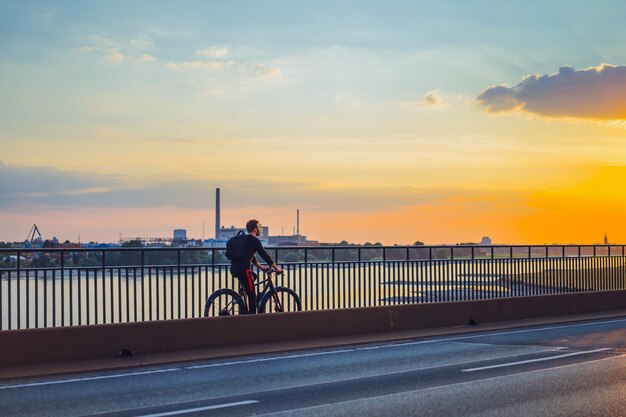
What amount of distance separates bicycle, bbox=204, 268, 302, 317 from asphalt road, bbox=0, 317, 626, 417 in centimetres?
202

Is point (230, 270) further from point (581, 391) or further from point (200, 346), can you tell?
point (581, 391)

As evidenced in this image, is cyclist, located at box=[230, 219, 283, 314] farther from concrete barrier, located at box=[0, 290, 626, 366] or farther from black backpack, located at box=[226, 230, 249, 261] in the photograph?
concrete barrier, located at box=[0, 290, 626, 366]

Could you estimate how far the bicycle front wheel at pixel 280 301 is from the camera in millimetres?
17922

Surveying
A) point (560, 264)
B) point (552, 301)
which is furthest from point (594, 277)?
point (552, 301)

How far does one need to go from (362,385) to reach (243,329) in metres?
4.66

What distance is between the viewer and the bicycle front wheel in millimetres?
17922

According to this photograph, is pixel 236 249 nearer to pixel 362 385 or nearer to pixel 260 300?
pixel 260 300

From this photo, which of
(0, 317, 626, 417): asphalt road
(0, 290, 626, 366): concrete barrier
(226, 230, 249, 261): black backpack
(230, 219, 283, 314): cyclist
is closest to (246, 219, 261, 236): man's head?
(230, 219, 283, 314): cyclist

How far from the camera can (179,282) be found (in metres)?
17.1

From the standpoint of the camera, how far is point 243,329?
16406 millimetres

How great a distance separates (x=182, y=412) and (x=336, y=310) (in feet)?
26.1

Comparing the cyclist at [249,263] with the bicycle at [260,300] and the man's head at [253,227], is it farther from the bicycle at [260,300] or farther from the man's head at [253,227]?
the bicycle at [260,300]

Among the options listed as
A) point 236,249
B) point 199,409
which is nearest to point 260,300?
point 236,249

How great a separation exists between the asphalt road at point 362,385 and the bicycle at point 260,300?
79.5 inches
